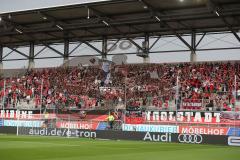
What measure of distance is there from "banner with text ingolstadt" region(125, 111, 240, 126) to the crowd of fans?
73cm

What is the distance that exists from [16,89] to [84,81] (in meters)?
6.90

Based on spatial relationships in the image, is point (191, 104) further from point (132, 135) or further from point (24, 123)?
point (24, 123)

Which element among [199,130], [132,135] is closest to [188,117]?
[199,130]

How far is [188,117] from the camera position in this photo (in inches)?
1293

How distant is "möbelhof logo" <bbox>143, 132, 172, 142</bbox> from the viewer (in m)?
31.1

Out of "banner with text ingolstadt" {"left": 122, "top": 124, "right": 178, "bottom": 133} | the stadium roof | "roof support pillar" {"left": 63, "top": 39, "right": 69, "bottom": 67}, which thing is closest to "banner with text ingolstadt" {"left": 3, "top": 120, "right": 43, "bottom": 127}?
"banner with text ingolstadt" {"left": 122, "top": 124, "right": 178, "bottom": 133}

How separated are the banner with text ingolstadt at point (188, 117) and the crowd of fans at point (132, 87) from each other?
733 millimetres

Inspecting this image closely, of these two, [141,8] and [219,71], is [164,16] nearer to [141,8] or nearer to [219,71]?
[141,8]

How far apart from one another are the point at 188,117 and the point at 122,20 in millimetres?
12746

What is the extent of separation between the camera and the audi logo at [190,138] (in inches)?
1177

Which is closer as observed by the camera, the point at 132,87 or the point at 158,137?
the point at 158,137

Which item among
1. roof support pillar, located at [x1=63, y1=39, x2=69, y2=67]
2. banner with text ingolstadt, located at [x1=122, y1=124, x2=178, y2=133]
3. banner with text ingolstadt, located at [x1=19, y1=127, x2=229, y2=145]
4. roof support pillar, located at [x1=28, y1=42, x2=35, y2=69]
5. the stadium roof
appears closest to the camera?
banner with text ingolstadt, located at [x1=19, y1=127, x2=229, y2=145]

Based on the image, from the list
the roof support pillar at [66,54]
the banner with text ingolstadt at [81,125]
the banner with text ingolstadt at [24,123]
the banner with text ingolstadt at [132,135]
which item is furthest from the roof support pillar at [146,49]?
the banner with text ingolstadt at [132,135]

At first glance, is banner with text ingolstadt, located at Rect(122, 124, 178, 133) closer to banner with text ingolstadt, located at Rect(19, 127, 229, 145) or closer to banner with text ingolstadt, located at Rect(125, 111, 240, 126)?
banner with text ingolstadt, located at Rect(125, 111, 240, 126)
